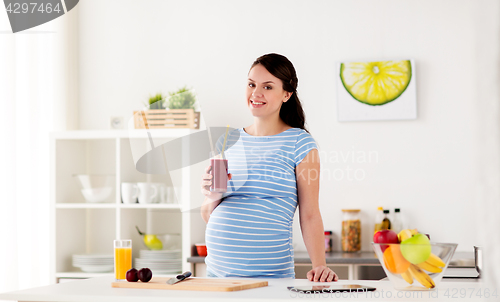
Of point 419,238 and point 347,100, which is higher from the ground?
point 347,100

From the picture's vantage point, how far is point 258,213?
1.68 m

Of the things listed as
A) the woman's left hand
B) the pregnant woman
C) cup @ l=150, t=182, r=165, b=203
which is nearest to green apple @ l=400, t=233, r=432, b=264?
the woman's left hand

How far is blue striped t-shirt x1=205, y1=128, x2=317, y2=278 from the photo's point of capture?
166cm

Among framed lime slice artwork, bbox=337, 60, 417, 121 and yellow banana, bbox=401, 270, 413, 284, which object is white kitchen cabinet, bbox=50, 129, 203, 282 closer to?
framed lime slice artwork, bbox=337, 60, 417, 121

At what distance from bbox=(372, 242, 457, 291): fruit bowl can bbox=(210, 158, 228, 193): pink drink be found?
1.75 feet

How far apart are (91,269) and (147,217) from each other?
1.60ft

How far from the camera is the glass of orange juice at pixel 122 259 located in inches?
60.6

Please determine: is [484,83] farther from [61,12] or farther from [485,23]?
[61,12]

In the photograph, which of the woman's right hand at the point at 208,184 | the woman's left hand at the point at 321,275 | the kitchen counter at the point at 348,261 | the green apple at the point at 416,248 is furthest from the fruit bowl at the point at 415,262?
the kitchen counter at the point at 348,261

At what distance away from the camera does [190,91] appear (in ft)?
10.7

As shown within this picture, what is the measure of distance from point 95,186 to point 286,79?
1753mm

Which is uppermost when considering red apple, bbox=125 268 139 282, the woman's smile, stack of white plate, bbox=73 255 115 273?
the woman's smile

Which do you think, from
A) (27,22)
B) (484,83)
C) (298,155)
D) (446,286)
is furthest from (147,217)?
(484,83)

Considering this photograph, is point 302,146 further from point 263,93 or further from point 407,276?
point 407,276
